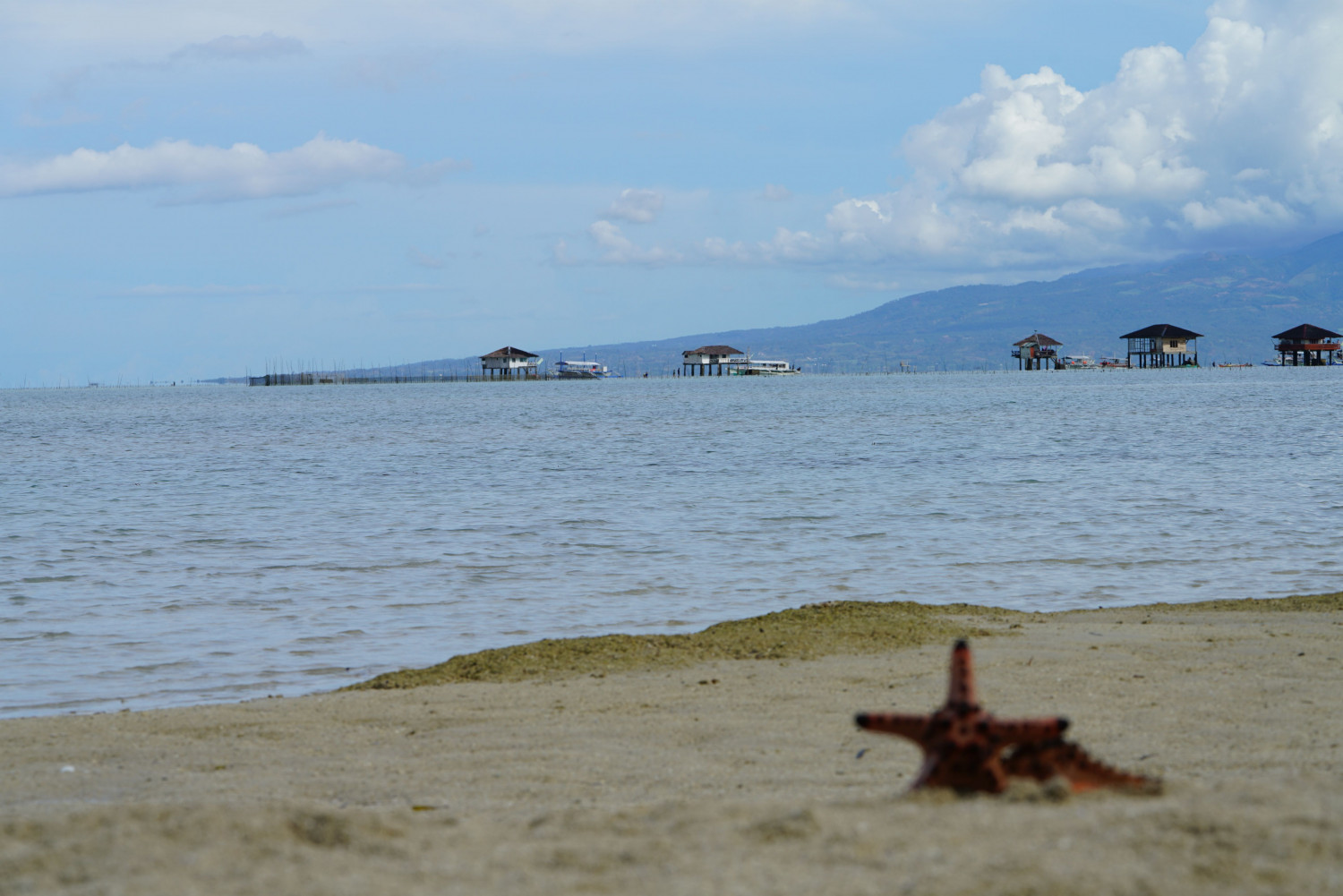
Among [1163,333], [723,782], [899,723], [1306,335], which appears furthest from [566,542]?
[1306,335]

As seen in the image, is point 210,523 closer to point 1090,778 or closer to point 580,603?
point 580,603

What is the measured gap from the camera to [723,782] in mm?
6262

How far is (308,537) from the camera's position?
19703 millimetres

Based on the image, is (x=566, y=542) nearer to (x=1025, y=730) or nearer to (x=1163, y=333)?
(x=1025, y=730)

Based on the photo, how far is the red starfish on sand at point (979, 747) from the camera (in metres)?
4.22

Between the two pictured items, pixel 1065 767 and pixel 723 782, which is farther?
pixel 723 782

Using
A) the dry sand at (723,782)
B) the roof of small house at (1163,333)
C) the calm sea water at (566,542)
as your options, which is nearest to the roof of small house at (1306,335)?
the roof of small house at (1163,333)

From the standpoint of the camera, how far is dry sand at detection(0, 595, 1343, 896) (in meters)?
3.77

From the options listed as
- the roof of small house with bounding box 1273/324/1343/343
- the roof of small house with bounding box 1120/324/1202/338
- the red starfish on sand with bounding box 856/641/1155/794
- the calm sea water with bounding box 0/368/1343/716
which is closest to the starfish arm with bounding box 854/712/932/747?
the red starfish on sand with bounding box 856/641/1155/794

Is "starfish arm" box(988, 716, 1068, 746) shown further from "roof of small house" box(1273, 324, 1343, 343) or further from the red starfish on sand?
"roof of small house" box(1273, 324, 1343, 343)

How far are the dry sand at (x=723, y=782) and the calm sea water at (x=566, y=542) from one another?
2303 millimetres

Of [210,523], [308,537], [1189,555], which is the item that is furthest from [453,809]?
[210,523]

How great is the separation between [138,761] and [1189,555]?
518 inches

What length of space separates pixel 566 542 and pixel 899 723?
14.6 meters
